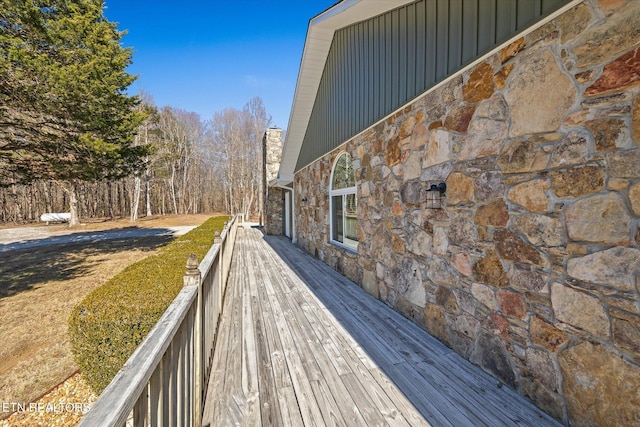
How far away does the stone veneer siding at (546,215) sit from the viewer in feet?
5.26

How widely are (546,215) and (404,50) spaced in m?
2.79

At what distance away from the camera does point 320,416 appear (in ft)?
6.62

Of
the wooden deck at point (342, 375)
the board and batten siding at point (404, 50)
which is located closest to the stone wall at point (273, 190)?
the board and batten siding at point (404, 50)

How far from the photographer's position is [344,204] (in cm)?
588

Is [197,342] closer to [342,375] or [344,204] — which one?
[342,375]

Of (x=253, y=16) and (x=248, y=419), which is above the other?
(x=253, y=16)

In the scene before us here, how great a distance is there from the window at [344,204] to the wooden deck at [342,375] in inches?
67.1

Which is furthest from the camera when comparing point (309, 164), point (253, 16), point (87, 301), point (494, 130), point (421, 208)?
point (253, 16)

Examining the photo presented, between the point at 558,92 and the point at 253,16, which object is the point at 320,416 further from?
the point at 253,16

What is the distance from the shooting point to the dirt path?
3.43 meters

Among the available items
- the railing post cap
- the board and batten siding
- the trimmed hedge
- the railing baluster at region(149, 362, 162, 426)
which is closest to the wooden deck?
the trimmed hedge

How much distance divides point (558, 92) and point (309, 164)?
6.69 metres

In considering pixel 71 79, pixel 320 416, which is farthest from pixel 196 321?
pixel 71 79

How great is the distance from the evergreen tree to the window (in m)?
6.37
